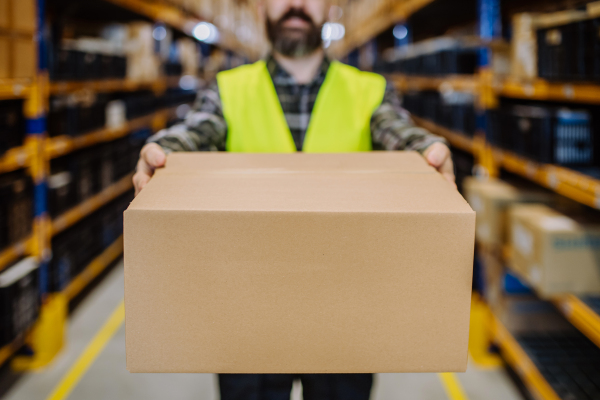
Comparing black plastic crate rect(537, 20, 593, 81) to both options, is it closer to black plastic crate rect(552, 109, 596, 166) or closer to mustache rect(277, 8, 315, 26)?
black plastic crate rect(552, 109, 596, 166)

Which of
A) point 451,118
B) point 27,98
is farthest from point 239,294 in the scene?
point 451,118

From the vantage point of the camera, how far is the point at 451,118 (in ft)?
11.4

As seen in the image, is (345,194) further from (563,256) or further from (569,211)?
(569,211)

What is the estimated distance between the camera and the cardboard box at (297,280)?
0.81m

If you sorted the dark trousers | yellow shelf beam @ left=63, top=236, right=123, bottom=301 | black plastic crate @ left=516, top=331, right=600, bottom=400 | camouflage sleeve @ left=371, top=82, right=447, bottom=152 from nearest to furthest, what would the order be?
camouflage sleeve @ left=371, top=82, right=447, bottom=152
the dark trousers
black plastic crate @ left=516, top=331, right=600, bottom=400
yellow shelf beam @ left=63, top=236, right=123, bottom=301

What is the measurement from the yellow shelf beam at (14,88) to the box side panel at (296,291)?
184cm

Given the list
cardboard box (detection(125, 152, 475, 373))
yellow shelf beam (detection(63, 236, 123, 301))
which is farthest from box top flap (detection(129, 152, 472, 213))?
yellow shelf beam (detection(63, 236, 123, 301))

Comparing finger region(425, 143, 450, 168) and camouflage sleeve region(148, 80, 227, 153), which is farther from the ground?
camouflage sleeve region(148, 80, 227, 153)

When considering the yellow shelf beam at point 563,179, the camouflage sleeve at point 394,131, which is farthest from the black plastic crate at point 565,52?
the camouflage sleeve at point 394,131

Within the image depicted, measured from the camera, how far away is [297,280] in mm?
833

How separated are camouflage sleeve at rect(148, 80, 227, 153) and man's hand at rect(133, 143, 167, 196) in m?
0.08

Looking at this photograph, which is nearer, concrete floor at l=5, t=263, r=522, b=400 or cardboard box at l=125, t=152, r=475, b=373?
cardboard box at l=125, t=152, r=475, b=373

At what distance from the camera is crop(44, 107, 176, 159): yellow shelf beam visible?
111 inches

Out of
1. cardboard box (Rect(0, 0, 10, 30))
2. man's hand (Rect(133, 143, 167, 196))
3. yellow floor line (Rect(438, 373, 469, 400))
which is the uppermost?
cardboard box (Rect(0, 0, 10, 30))
